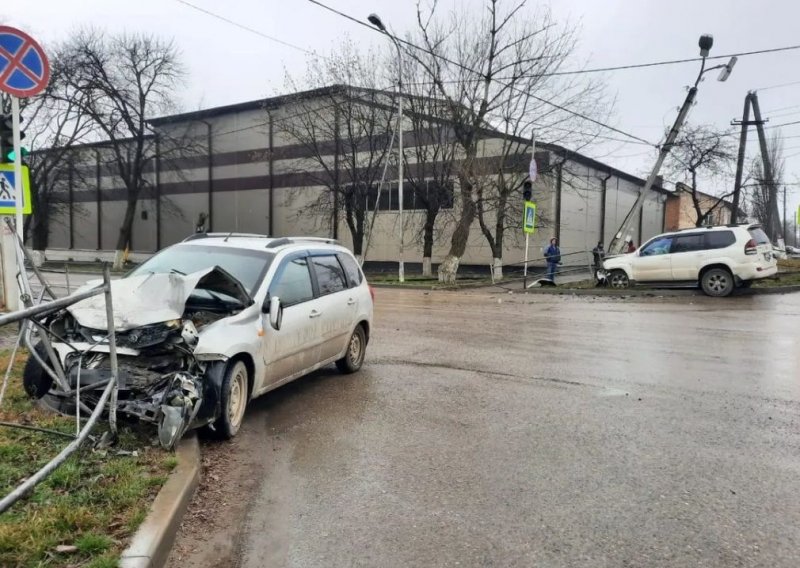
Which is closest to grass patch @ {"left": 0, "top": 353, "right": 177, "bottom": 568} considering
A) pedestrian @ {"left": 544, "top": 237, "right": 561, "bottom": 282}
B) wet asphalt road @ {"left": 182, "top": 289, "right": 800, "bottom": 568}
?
wet asphalt road @ {"left": 182, "top": 289, "right": 800, "bottom": 568}

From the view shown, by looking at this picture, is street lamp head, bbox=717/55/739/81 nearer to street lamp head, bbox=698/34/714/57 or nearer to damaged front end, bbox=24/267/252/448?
street lamp head, bbox=698/34/714/57

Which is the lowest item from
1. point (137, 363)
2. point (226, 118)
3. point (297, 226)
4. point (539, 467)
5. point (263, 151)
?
point (539, 467)

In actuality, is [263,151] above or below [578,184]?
above

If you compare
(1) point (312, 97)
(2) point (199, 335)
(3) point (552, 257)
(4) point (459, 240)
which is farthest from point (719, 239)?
(1) point (312, 97)

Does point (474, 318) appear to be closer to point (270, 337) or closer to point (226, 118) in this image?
point (270, 337)

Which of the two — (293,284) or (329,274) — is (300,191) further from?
(293,284)

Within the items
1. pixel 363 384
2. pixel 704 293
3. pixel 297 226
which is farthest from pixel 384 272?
pixel 363 384

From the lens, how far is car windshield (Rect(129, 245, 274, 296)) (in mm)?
5883

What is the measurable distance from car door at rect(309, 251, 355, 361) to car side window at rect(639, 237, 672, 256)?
42.9ft

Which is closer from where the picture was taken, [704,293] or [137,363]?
[137,363]

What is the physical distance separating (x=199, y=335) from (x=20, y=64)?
174 inches

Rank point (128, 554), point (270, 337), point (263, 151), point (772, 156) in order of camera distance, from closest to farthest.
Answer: point (128, 554)
point (270, 337)
point (263, 151)
point (772, 156)

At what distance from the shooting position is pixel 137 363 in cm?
464

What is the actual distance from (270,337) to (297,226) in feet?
112
